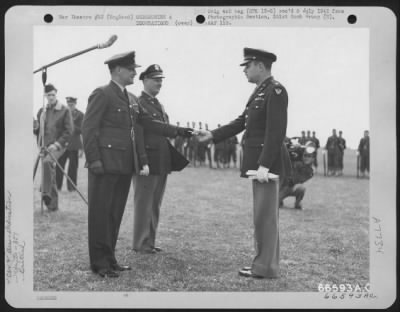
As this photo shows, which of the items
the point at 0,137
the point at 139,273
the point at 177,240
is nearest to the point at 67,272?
the point at 139,273

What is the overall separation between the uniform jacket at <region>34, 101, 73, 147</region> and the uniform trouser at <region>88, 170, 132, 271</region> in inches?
32.7

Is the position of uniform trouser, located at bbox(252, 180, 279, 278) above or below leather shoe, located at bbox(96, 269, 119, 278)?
above

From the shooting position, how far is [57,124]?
5336 mm

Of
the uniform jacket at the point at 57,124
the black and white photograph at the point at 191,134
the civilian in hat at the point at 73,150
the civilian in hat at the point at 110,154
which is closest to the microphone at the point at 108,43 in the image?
the black and white photograph at the point at 191,134

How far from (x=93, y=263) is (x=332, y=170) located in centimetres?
275

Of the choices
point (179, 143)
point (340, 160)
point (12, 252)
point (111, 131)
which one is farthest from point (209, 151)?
point (12, 252)

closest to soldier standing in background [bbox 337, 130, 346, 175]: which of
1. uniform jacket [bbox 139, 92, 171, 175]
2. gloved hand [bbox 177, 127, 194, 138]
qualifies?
gloved hand [bbox 177, 127, 194, 138]

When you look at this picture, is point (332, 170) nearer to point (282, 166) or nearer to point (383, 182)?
point (383, 182)

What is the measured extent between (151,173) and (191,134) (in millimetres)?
478

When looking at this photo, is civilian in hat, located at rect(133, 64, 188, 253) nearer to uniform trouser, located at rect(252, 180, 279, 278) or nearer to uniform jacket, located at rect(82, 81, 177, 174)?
uniform jacket, located at rect(82, 81, 177, 174)

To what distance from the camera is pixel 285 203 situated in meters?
5.41

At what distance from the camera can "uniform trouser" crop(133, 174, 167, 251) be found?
16.1 ft

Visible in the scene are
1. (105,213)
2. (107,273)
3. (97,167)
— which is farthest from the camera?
(107,273)

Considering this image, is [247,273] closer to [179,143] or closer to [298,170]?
[298,170]
